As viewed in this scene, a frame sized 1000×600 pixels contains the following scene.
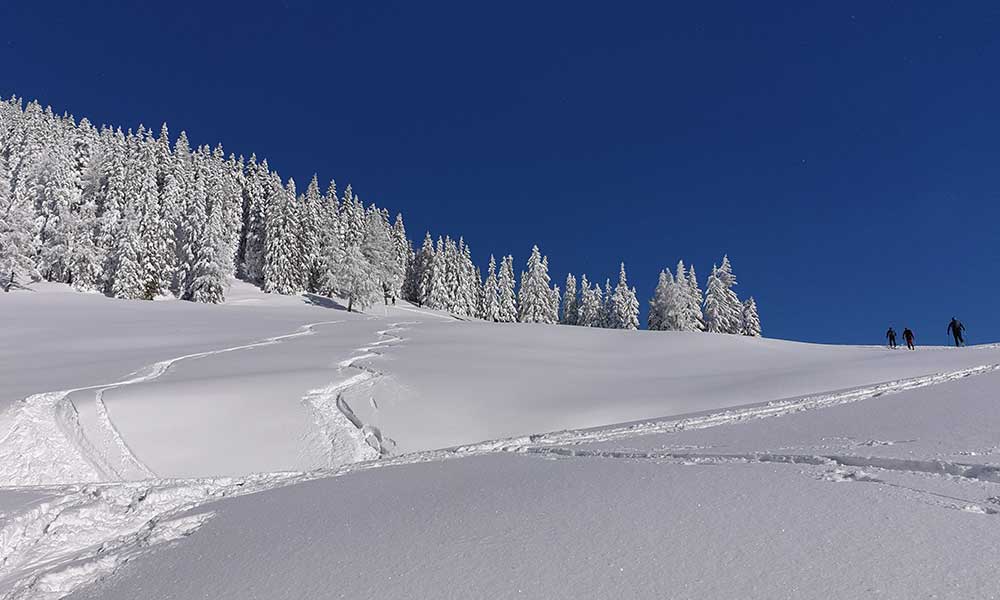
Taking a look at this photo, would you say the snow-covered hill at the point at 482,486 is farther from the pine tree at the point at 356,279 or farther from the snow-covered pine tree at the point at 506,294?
the snow-covered pine tree at the point at 506,294

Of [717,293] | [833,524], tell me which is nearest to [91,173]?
[717,293]

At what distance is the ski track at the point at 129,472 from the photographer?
3.88m

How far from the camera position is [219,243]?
50969mm

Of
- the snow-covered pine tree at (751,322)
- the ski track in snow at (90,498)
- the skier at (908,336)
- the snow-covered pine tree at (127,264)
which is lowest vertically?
the ski track in snow at (90,498)

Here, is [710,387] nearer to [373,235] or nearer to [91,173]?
[373,235]

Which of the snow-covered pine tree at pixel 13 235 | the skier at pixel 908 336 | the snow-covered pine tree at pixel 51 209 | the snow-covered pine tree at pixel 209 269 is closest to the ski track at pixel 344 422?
the skier at pixel 908 336

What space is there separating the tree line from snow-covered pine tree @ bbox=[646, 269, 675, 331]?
0.56ft

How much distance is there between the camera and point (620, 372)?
16.6 meters

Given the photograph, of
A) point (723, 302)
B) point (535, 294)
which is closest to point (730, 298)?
point (723, 302)

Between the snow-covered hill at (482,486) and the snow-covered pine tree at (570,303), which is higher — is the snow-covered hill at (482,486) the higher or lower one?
the lower one

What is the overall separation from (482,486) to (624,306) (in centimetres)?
6885

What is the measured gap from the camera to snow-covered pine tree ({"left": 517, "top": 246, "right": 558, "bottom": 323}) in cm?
7881

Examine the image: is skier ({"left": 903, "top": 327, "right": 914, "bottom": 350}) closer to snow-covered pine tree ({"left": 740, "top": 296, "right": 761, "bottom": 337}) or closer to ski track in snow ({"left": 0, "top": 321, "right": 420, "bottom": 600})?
ski track in snow ({"left": 0, "top": 321, "right": 420, "bottom": 600})

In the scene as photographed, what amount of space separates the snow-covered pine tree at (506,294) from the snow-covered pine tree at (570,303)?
8.51m
